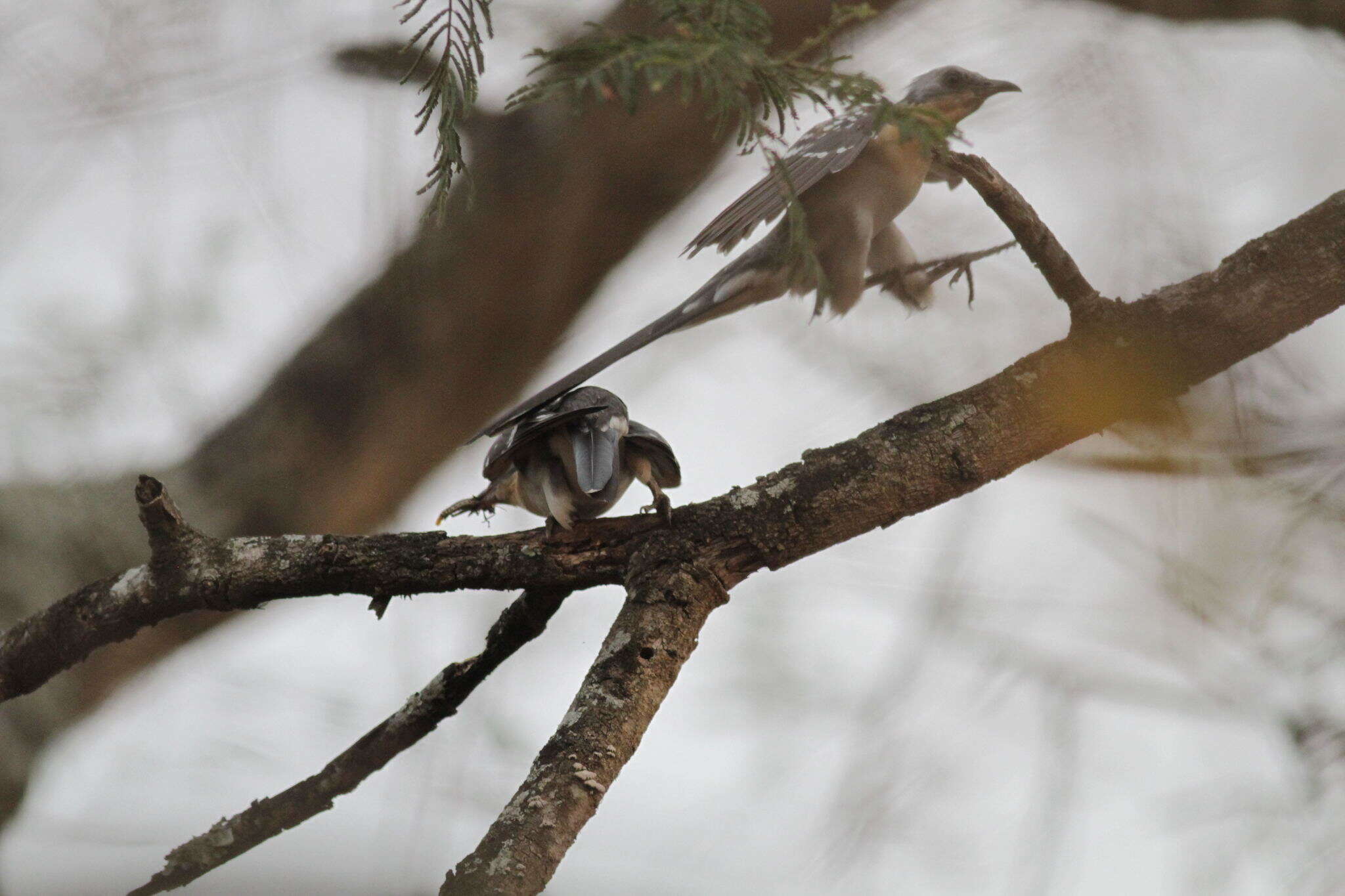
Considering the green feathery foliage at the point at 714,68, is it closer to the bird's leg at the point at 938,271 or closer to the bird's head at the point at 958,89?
the bird's leg at the point at 938,271

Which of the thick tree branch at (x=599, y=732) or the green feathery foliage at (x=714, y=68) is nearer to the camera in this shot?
the green feathery foliage at (x=714, y=68)

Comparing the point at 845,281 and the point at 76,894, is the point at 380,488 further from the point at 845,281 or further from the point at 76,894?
the point at 76,894

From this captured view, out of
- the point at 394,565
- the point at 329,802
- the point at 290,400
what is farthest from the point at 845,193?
the point at 290,400

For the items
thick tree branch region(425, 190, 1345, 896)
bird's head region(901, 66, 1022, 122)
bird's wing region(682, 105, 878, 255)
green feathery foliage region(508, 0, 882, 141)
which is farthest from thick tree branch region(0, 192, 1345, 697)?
bird's head region(901, 66, 1022, 122)

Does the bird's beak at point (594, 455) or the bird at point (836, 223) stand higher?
the bird at point (836, 223)

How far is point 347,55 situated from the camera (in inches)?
121

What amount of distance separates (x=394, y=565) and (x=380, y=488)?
2412 millimetres

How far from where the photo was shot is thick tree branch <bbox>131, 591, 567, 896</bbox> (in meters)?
1.74

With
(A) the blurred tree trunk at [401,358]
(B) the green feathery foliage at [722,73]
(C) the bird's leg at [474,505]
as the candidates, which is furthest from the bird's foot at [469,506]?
(A) the blurred tree trunk at [401,358]

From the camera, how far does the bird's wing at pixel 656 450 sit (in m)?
1.88

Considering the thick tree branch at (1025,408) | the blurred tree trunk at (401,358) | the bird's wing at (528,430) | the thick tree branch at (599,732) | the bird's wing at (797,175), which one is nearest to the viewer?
the thick tree branch at (599,732)

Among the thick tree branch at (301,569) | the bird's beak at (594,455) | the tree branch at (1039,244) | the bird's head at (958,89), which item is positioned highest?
the bird's head at (958,89)

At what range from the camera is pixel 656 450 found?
190 centimetres

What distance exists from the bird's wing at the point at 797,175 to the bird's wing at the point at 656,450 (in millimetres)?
364
